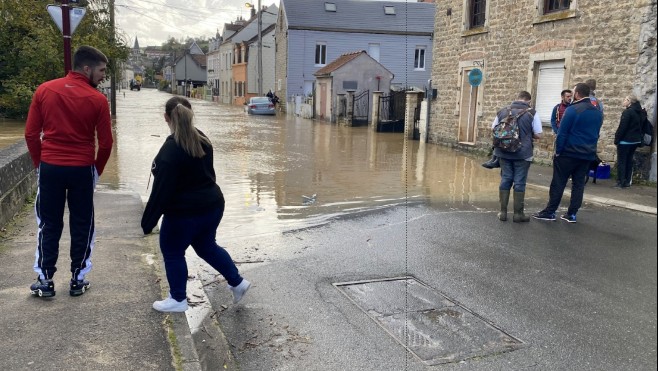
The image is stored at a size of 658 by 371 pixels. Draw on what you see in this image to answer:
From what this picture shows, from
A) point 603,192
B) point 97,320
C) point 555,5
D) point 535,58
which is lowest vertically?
point 97,320

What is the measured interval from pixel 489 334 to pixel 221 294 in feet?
7.85

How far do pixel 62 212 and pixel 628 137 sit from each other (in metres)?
9.79

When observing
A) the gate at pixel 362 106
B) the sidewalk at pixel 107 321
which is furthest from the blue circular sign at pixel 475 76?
the gate at pixel 362 106

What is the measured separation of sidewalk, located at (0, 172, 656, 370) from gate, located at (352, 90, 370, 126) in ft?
81.8

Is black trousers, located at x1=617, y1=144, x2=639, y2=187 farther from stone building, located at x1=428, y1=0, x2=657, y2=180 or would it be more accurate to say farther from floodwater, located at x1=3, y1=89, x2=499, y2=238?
floodwater, located at x1=3, y1=89, x2=499, y2=238

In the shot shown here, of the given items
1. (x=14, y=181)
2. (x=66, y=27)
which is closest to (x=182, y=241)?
(x=14, y=181)

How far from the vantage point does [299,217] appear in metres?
8.23

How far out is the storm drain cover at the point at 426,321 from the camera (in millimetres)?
3941

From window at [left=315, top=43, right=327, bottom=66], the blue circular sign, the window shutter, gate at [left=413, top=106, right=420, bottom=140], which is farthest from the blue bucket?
window at [left=315, top=43, right=327, bottom=66]

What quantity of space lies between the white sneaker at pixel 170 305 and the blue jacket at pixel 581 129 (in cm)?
565

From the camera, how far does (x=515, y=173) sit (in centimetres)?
778

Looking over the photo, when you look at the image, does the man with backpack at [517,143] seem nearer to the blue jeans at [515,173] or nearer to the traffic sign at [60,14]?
the blue jeans at [515,173]

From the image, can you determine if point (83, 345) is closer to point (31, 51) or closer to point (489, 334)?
point (489, 334)

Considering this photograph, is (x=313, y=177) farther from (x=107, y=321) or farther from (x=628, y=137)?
(x=107, y=321)
